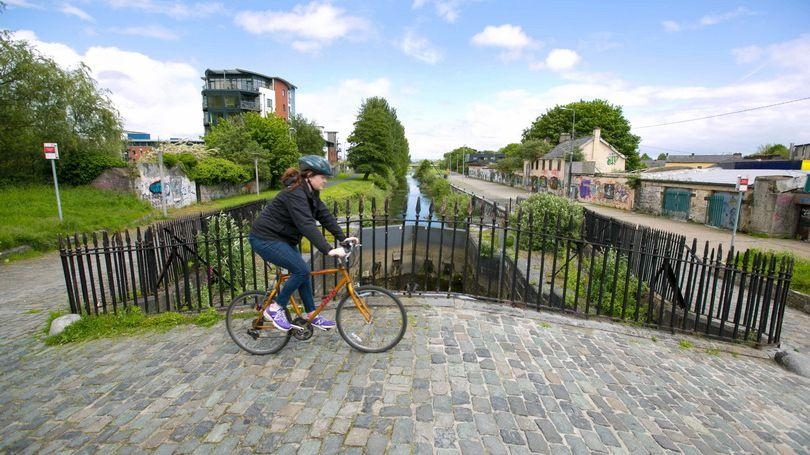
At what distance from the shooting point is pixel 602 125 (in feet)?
162

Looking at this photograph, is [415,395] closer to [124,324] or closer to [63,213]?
[124,324]

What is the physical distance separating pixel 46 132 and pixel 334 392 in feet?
67.5

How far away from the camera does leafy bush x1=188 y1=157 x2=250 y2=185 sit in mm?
21922

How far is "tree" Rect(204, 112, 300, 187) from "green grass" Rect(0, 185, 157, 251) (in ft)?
34.0

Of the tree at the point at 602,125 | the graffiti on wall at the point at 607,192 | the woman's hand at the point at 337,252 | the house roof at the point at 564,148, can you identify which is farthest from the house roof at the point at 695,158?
the woman's hand at the point at 337,252

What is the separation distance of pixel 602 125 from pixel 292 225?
54.5 meters

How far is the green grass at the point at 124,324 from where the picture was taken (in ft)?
15.0

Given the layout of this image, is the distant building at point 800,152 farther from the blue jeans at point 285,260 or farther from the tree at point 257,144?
the tree at point 257,144

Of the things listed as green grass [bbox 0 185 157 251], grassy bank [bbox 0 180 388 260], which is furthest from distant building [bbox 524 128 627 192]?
green grass [bbox 0 185 157 251]

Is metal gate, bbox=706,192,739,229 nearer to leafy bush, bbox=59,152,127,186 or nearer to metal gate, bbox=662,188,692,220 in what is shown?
metal gate, bbox=662,188,692,220

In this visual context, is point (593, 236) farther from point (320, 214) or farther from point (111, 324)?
point (111, 324)

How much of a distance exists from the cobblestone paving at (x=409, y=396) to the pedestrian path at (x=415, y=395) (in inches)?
0.5

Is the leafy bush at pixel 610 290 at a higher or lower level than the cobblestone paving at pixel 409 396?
lower

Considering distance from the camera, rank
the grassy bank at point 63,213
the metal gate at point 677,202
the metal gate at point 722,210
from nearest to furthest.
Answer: the grassy bank at point 63,213 < the metal gate at point 722,210 < the metal gate at point 677,202
